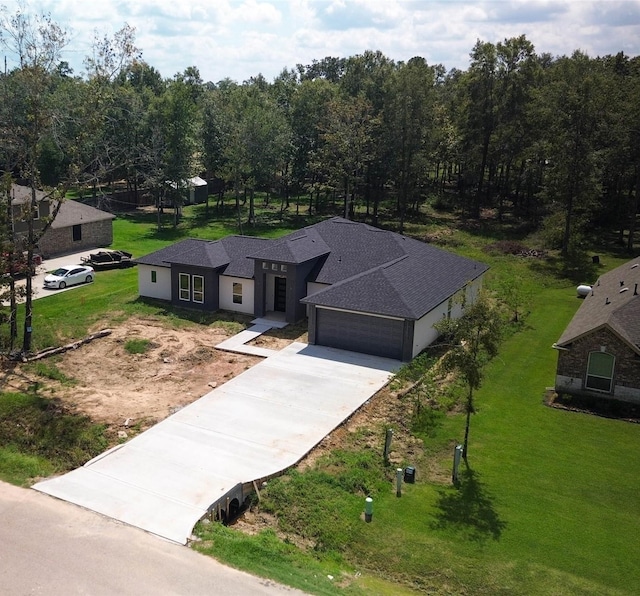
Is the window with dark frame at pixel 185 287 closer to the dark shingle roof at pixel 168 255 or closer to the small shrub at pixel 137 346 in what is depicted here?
the dark shingle roof at pixel 168 255

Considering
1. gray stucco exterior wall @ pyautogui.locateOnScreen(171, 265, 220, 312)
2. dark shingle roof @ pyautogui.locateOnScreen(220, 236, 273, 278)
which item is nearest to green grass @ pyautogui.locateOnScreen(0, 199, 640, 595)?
gray stucco exterior wall @ pyautogui.locateOnScreen(171, 265, 220, 312)

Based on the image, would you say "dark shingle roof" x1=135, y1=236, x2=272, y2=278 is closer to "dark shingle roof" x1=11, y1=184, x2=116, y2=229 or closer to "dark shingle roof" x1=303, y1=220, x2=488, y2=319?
"dark shingle roof" x1=303, y1=220, x2=488, y2=319

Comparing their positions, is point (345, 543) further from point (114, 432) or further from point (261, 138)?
point (261, 138)

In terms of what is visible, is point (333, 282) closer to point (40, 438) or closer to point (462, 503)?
point (40, 438)

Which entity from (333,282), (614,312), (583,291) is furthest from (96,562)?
(583,291)

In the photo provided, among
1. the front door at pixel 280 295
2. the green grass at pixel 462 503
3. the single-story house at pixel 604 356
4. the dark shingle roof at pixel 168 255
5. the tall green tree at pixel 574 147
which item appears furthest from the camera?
the tall green tree at pixel 574 147

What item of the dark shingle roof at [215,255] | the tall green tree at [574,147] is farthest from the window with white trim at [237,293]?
the tall green tree at [574,147]
